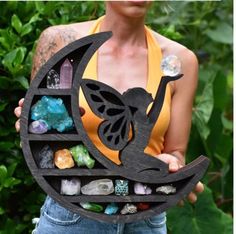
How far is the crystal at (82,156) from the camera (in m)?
1.61

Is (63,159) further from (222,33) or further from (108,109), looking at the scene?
(222,33)

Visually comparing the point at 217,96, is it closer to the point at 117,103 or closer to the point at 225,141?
the point at 225,141

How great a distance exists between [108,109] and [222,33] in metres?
1.67

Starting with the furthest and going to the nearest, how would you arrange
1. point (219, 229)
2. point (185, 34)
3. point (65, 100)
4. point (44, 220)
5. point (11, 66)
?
point (185, 34) → point (219, 229) → point (11, 66) → point (44, 220) → point (65, 100)

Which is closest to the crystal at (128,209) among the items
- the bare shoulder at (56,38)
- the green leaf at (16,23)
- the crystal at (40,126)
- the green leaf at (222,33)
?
the crystal at (40,126)

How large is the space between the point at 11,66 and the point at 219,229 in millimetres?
915

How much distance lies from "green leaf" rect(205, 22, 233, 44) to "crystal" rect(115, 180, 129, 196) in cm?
159

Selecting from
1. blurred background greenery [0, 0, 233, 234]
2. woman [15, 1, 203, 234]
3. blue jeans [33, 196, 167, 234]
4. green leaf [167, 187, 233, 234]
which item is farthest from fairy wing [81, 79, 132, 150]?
green leaf [167, 187, 233, 234]

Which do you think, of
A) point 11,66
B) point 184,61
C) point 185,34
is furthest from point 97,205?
point 185,34

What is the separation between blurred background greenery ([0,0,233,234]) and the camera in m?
2.17

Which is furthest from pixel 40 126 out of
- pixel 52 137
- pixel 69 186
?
pixel 69 186

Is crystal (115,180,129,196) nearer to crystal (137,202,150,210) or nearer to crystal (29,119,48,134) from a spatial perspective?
crystal (137,202,150,210)

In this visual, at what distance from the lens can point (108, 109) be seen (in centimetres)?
161

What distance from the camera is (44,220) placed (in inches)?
70.2
